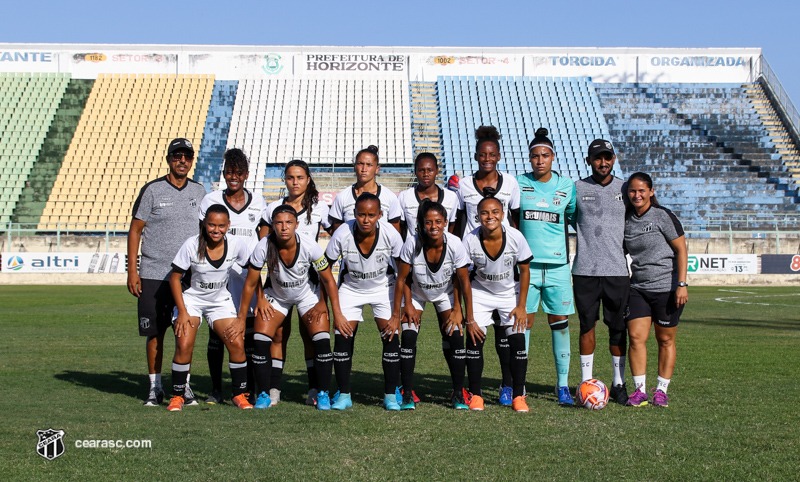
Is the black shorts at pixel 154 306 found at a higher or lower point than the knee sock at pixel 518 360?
higher

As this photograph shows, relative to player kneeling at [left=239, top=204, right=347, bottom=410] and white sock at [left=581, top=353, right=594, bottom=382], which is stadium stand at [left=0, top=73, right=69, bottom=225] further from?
white sock at [left=581, top=353, right=594, bottom=382]

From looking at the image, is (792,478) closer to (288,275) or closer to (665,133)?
(288,275)

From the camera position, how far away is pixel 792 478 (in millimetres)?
5430

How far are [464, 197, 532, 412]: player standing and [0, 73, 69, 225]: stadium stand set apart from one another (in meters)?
32.4

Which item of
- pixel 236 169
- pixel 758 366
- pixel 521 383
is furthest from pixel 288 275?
pixel 758 366

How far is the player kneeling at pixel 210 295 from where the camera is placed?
320 inches

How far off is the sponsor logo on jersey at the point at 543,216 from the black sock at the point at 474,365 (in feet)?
4.00

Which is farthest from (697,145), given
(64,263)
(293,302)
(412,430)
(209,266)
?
(412,430)

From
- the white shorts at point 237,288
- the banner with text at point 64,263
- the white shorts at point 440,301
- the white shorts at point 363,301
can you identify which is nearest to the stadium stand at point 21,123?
the banner with text at point 64,263

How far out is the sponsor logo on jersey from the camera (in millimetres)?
8500

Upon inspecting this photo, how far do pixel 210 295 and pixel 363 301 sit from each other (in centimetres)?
132

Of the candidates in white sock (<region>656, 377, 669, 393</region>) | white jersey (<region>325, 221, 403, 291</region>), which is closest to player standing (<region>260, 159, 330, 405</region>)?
white jersey (<region>325, 221, 403, 291</region>)

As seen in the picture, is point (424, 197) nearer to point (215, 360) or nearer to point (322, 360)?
point (322, 360)

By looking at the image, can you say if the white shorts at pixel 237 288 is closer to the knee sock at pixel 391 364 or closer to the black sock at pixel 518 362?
the knee sock at pixel 391 364
